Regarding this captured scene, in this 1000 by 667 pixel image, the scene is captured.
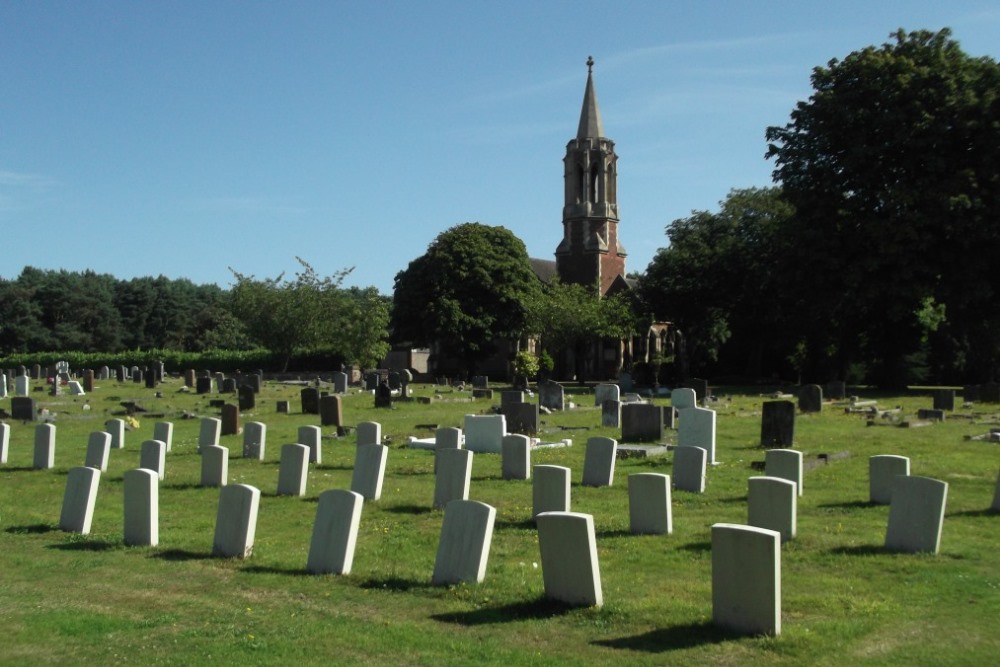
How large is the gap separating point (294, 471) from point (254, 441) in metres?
5.02

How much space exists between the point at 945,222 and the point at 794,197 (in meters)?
5.94

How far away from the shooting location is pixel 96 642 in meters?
7.41

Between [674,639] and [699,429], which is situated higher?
[699,429]

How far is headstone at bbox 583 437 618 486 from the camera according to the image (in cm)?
1452

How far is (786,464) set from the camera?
12.9 meters

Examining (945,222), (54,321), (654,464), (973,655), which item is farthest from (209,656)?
(54,321)

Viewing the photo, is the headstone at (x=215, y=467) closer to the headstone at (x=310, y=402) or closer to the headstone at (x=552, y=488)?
the headstone at (x=552, y=488)

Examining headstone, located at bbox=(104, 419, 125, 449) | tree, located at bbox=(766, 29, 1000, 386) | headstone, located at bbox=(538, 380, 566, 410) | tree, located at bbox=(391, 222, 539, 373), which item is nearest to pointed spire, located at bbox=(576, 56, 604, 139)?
tree, located at bbox=(391, 222, 539, 373)

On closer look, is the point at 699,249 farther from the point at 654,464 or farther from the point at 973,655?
the point at 973,655

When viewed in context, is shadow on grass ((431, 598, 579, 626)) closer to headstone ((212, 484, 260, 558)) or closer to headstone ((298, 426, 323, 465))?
headstone ((212, 484, 260, 558))

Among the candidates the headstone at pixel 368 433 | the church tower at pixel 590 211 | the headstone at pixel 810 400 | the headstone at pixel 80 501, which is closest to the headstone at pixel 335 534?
the headstone at pixel 80 501

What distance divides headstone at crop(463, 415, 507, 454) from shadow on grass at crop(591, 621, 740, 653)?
12.0 m

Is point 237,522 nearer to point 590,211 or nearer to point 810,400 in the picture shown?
point 810,400

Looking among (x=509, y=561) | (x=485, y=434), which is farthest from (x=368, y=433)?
(x=509, y=561)
